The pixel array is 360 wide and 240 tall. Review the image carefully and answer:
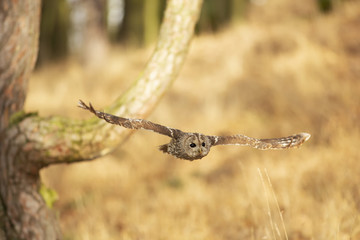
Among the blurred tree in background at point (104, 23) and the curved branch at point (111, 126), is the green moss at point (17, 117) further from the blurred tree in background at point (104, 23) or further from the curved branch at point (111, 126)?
the blurred tree in background at point (104, 23)

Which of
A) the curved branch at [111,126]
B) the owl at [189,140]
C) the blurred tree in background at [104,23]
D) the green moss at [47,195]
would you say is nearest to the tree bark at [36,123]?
the curved branch at [111,126]

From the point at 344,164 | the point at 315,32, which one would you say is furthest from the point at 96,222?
the point at 315,32

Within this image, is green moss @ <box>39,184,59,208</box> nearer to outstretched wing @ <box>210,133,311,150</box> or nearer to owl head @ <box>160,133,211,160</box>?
owl head @ <box>160,133,211,160</box>

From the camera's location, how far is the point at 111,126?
2365mm

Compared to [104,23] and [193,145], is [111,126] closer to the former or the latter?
[193,145]

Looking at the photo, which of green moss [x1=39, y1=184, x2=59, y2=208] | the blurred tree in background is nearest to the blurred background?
the blurred tree in background

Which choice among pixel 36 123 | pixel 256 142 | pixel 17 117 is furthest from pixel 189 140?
pixel 17 117

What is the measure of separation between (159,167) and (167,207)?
116cm

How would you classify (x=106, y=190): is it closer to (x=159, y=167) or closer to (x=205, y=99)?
(x=159, y=167)

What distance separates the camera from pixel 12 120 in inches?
97.1

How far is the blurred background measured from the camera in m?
3.30

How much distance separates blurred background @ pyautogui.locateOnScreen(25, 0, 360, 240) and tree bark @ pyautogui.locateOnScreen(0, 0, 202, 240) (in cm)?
78

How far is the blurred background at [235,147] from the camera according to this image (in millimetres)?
3299

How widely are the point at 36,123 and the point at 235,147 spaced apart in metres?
3.21
